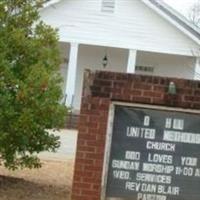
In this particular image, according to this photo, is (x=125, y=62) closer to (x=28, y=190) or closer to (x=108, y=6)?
(x=108, y=6)

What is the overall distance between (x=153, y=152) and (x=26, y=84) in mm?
2353

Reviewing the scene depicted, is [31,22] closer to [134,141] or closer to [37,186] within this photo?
[37,186]

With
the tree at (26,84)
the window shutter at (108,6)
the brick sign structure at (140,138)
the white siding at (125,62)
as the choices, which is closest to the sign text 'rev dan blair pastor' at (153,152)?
the brick sign structure at (140,138)

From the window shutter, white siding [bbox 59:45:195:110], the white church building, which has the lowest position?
white siding [bbox 59:45:195:110]

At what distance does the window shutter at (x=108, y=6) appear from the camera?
26719 millimetres

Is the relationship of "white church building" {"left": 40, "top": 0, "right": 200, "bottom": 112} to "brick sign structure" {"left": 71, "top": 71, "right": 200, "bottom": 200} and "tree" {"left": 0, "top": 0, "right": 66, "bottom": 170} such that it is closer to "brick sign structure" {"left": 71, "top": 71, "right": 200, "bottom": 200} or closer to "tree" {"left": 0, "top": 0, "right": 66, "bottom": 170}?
"tree" {"left": 0, "top": 0, "right": 66, "bottom": 170}

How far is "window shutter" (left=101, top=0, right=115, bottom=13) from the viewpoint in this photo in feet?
87.7

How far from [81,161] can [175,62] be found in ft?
71.8

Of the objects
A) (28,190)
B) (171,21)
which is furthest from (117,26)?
(28,190)

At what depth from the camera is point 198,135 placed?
24.2 feet

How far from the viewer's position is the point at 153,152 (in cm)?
739

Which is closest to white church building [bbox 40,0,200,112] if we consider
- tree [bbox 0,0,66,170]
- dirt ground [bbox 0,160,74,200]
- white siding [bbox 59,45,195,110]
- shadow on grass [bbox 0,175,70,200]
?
white siding [bbox 59,45,195,110]

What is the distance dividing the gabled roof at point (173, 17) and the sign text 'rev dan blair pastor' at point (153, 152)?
1902cm

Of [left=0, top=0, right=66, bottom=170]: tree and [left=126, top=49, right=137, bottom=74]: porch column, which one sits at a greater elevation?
[left=126, top=49, right=137, bottom=74]: porch column
